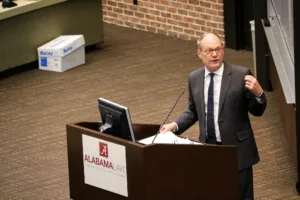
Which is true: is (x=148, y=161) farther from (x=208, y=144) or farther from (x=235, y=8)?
(x=235, y=8)

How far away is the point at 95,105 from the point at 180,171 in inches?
176

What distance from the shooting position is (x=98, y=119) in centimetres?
932

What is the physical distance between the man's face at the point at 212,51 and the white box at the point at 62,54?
5.52m

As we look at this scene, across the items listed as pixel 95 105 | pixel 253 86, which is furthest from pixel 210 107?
pixel 95 105

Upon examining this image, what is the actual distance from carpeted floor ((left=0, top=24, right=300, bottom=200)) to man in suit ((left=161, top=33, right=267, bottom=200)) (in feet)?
5.23

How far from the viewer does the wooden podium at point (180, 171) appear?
17.4 ft

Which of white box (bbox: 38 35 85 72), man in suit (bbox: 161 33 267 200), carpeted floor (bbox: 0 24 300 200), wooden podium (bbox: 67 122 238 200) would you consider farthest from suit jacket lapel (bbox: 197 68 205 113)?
white box (bbox: 38 35 85 72)

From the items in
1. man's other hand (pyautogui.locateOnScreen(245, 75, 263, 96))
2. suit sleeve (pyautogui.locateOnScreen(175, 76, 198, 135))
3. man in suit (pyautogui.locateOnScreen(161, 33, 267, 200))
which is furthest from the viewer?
suit sleeve (pyautogui.locateOnScreen(175, 76, 198, 135))

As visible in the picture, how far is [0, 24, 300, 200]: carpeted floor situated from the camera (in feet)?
25.5

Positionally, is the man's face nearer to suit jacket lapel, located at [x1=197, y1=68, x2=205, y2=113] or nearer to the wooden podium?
suit jacket lapel, located at [x1=197, y1=68, x2=205, y2=113]

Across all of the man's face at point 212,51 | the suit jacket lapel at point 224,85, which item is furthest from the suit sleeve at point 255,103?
the man's face at point 212,51

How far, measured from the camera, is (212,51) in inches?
217

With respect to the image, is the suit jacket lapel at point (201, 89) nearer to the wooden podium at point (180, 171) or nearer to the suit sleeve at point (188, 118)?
the suit sleeve at point (188, 118)

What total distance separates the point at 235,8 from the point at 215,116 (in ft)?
18.1
